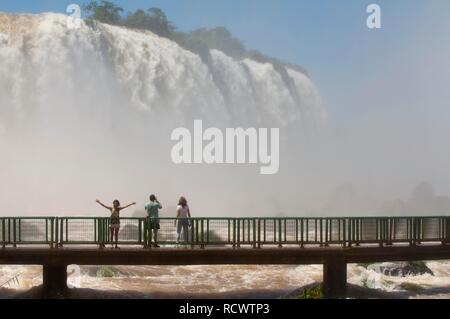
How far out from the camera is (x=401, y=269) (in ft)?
68.5

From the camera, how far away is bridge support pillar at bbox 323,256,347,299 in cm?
1625

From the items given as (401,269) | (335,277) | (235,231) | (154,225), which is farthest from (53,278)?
(401,269)

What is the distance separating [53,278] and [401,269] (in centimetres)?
1161

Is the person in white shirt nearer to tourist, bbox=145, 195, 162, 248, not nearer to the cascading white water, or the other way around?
tourist, bbox=145, 195, 162, 248

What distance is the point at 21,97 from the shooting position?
43406 millimetres

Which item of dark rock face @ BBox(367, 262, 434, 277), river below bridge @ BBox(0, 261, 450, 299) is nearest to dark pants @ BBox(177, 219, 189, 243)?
river below bridge @ BBox(0, 261, 450, 299)

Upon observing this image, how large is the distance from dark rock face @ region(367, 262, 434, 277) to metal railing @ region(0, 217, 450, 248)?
13.2 ft

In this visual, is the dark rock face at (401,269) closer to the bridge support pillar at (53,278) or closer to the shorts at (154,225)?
the shorts at (154,225)

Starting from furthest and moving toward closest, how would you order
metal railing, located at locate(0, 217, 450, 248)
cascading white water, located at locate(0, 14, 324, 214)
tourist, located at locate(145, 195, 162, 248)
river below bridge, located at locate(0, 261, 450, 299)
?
1. cascading white water, located at locate(0, 14, 324, 214)
2. river below bridge, located at locate(0, 261, 450, 299)
3. metal railing, located at locate(0, 217, 450, 248)
4. tourist, located at locate(145, 195, 162, 248)

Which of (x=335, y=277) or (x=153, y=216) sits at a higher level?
(x=153, y=216)

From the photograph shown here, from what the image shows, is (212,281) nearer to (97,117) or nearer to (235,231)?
(235,231)
